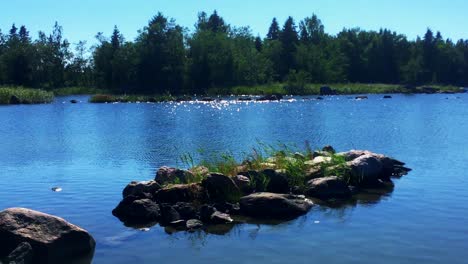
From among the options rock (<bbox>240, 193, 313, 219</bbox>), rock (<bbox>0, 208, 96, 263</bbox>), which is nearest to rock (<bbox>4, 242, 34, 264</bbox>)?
rock (<bbox>0, 208, 96, 263</bbox>)

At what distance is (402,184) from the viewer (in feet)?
83.5

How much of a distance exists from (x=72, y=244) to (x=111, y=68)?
13418 centimetres

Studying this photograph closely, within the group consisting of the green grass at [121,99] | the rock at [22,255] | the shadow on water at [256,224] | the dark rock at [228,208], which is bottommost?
the shadow on water at [256,224]

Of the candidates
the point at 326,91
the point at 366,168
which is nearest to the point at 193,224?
the point at 366,168

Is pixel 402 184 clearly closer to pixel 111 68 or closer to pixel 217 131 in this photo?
pixel 217 131

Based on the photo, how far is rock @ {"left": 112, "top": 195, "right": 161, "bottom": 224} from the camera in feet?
64.3

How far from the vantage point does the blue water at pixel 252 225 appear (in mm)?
15758

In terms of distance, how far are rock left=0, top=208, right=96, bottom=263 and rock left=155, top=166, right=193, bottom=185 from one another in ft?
23.7

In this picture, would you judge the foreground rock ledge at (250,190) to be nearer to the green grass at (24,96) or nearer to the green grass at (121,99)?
the green grass at (24,96)

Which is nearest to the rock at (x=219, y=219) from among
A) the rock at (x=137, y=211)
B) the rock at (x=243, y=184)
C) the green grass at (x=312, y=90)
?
the rock at (x=137, y=211)

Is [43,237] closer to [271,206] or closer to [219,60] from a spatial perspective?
[271,206]

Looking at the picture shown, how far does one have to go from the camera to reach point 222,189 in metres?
21.4

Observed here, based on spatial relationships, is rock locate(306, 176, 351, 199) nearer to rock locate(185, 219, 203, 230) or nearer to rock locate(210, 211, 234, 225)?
rock locate(210, 211, 234, 225)

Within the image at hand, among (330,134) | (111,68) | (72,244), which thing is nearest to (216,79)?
(111,68)
